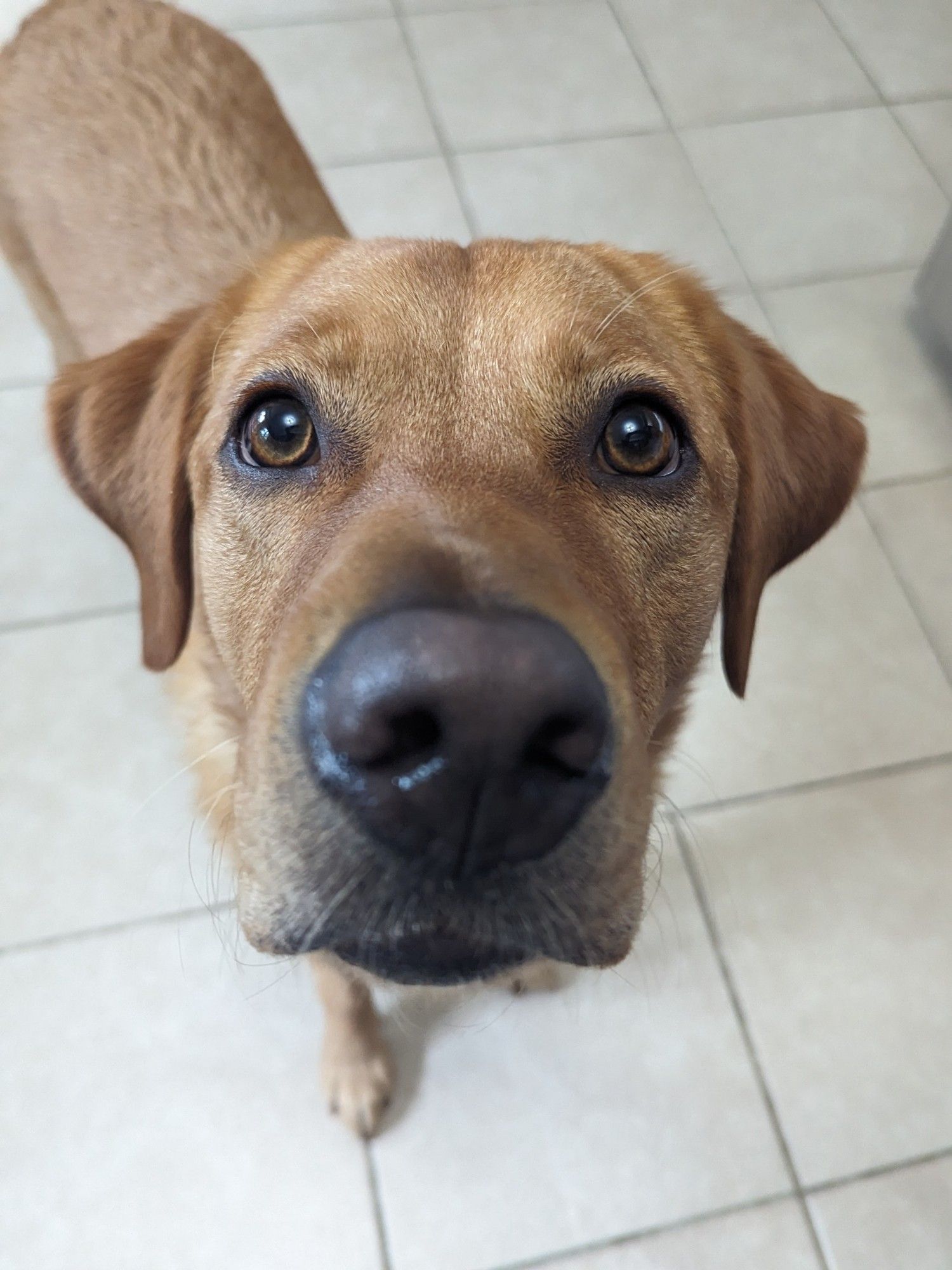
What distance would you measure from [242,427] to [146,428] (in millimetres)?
292

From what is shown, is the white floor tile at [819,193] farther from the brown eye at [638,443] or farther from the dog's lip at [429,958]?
the dog's lip at [429,958]

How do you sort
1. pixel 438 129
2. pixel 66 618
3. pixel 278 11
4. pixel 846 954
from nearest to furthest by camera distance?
pixel 846 954 → pixel 66 618 → pixel 438 129 → pixel 278 11

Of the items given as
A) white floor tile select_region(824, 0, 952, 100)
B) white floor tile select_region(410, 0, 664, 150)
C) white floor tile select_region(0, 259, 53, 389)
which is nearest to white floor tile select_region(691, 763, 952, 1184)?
white floor tile select_region(0, 259, 53, 389)

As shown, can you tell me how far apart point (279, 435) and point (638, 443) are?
49 centimetres

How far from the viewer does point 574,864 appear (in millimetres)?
928

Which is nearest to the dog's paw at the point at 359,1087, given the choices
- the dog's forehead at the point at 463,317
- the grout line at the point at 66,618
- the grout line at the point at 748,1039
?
the grout line at the point at 748,1039

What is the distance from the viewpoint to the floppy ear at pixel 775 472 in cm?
148

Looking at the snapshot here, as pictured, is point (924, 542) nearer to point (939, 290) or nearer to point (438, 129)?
point (939, 290)

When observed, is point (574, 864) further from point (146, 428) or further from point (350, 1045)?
point (350, 1045)

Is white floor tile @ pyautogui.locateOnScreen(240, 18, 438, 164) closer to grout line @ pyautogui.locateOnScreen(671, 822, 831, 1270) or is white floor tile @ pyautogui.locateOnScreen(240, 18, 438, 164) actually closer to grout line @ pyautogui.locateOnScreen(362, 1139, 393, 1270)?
grout line @ pyautogui.locateOnScreen(671, 822, 831, 1270)

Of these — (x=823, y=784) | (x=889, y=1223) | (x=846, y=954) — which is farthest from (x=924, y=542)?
(x=889, y=1223)

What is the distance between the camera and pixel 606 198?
3303 millimetres

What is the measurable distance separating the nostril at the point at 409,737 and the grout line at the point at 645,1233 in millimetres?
1543

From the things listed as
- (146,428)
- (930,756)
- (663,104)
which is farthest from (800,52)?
(146,428)
